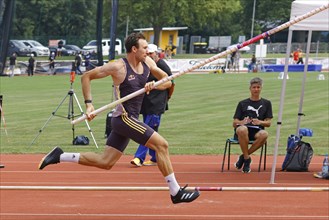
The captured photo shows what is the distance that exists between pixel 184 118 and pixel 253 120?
1052cm

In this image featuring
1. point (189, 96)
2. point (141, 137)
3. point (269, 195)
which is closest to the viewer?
point (141, 137)

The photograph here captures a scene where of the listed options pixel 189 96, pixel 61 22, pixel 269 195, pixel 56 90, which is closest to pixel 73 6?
pixel 61 22

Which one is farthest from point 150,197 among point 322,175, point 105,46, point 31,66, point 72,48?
point 105,46

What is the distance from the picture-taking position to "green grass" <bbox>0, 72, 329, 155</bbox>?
17.6 meters

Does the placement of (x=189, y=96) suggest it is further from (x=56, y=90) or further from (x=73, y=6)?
(x=73, y=6)

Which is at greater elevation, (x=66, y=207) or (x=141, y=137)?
(x=141, y=137)

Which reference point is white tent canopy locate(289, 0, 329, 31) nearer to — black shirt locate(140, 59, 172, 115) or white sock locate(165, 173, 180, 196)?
black shirt locate(140, 59, 172, 115)


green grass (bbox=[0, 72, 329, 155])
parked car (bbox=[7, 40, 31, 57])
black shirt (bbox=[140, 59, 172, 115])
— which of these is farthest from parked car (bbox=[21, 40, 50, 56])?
black shirt (bbox=[140, 59, 172, 115])

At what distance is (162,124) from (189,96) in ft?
34.3

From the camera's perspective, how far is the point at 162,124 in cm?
2175

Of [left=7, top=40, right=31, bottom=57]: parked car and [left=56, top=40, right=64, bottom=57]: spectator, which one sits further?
[left=7, top=40, right=31, bottom=57]: parked car

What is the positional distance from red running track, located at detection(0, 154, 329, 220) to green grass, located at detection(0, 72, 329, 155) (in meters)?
2.74

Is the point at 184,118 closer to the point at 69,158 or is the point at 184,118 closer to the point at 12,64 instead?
the point at 69,158

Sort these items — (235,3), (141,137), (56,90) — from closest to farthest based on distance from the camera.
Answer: (141,137) < (56,90) < (235,3)
